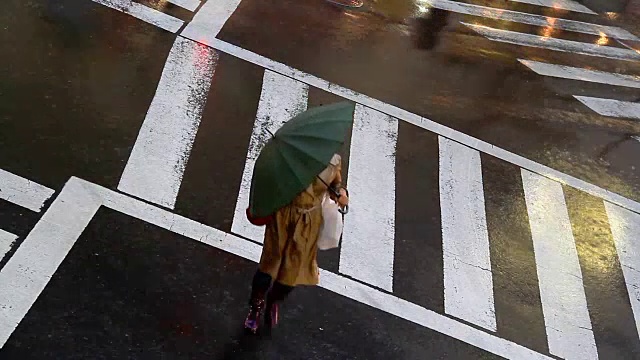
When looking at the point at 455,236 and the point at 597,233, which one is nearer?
the point at 455,236

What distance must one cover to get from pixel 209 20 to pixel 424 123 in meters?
3.53

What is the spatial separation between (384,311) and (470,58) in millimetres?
5964

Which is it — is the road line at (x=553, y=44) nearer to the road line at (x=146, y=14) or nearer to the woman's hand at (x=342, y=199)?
the road line at (x=146, y=14)

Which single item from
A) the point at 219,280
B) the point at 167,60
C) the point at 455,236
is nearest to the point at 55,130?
the point at 167,60

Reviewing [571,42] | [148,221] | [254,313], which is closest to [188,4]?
[148,221]

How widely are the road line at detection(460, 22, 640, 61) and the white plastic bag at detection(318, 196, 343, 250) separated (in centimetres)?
798

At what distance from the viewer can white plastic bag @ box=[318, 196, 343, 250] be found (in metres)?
5.00

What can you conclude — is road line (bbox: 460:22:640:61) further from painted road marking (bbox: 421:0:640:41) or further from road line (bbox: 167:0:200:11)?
road line (bbox: 167:0:200:11)

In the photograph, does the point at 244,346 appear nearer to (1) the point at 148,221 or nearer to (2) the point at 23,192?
(1) the point at 148,221

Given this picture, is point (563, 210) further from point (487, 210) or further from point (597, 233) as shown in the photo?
point (487, 210)

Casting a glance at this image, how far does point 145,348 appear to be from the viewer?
18.0 ft

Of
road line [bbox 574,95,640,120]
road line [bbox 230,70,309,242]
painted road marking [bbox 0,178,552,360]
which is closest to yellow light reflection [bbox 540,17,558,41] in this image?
road line [bbox 574,95,640,120]

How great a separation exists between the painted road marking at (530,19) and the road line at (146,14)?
16.3ft

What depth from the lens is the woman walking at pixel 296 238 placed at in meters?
4.88
